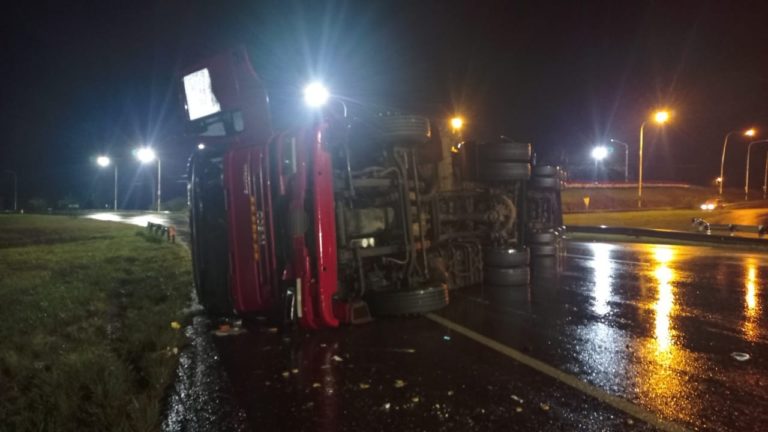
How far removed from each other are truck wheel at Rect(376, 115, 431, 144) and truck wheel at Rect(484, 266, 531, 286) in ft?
9.80

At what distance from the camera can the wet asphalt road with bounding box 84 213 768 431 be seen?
375cm

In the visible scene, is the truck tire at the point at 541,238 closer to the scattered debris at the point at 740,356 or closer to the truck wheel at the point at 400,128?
the truck wheel at the point at 400,128

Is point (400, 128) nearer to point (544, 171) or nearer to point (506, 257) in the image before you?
point (506, 257)

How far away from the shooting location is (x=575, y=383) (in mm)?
4316

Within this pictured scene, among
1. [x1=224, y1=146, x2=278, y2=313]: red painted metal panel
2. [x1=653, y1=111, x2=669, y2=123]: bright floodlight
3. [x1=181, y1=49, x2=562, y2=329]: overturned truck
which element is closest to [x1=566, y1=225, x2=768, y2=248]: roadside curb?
[x1=181, y1=49, x2=562, y2=329]: overturned truck

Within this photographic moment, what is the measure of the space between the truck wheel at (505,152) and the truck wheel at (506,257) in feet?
5.62

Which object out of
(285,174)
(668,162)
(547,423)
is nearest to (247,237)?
(285,174)

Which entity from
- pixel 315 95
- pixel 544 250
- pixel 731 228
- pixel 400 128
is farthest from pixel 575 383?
pixel 731 228

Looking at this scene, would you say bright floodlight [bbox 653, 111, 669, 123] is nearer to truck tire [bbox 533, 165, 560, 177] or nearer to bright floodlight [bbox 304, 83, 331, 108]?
truck tire [bbox 533, 165, 560, 177]

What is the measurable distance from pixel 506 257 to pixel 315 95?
164 inches

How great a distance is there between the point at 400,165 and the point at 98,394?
13.9 ft

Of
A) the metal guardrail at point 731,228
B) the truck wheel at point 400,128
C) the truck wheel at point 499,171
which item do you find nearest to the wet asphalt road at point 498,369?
the truck wheel at point 400,128

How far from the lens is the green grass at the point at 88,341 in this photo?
3844mm

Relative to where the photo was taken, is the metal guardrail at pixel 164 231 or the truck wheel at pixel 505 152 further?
the metal guardrail at pixel 164 231
